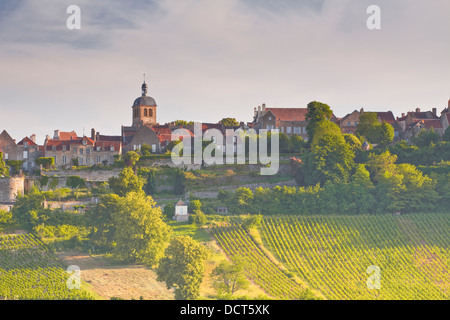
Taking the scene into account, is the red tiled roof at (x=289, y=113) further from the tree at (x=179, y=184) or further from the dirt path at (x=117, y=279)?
the dirt path at (x=117, y=279)

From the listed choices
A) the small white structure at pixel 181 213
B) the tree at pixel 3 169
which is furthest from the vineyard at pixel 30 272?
the small white structure at pixel 181 213

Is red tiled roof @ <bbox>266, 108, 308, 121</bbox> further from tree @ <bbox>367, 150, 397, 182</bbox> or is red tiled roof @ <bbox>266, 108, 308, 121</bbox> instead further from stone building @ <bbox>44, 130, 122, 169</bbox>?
stone building @ <bbox>44, 130, 122, 169</bbox>

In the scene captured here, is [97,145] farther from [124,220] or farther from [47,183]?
[124,220]

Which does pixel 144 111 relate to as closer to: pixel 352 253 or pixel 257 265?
pixel 257 265

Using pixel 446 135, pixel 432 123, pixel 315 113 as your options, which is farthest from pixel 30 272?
pixel 432 123

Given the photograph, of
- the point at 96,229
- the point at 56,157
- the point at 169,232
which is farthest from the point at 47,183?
the point at 169,232

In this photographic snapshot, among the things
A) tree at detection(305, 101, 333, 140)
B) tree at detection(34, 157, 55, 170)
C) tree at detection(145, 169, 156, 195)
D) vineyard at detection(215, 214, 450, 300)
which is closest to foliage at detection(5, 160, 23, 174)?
tree at detection(34, 157, 55, 170)
